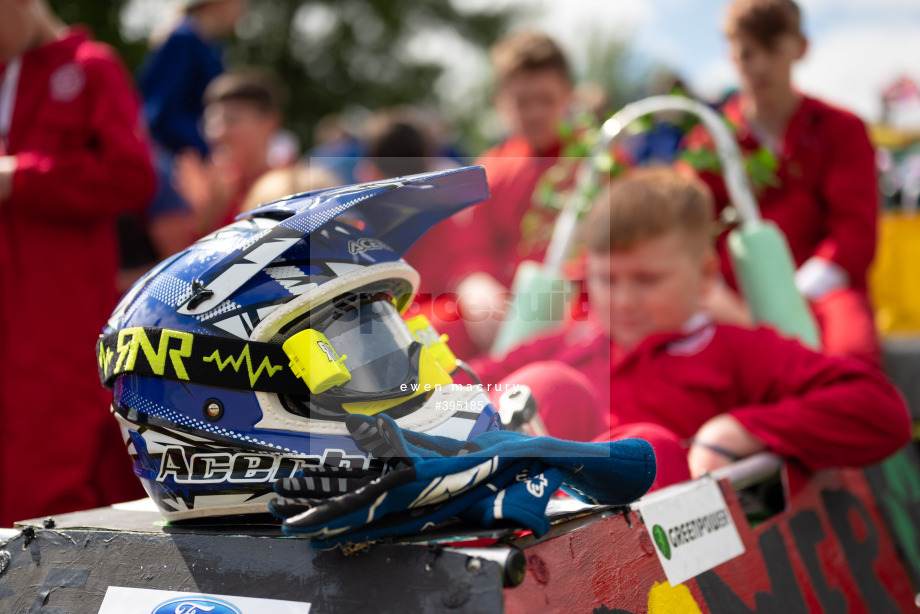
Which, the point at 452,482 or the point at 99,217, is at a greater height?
the point at 99,217

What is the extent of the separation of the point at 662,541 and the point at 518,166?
9.46ft

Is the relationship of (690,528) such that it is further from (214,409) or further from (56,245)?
(56,245)

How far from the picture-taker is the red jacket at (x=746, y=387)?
75.8 inches

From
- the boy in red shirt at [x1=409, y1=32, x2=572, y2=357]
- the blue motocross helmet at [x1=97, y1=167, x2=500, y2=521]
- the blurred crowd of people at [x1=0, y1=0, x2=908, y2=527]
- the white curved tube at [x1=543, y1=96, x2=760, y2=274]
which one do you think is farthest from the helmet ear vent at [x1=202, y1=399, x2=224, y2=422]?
the white curved tube at [x1=543, y1=96, x2=760, y2=274]

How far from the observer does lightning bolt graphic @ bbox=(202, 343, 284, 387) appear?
1.29 meters

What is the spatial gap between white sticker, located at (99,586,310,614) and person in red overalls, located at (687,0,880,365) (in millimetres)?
2272

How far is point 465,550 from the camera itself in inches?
42.6

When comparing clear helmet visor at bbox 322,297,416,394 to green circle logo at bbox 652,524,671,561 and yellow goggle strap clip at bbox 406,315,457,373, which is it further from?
green circle logo at bbox 652,524,671,561

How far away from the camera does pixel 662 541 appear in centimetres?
140

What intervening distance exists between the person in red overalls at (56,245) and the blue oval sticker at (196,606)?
1933 mm

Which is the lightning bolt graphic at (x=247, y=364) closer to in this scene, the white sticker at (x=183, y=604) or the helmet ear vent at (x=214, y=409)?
the helmet ear vent at (x=214, y=409)

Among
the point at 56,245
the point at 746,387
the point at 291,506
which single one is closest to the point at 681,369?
the point at 746,387

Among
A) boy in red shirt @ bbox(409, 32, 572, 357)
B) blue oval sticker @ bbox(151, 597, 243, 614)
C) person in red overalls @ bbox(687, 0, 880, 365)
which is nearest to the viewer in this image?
blue oval sticker @ bbox(151, 597, 243, 614)

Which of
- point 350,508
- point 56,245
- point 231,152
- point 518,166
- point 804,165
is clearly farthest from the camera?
point 231,152
